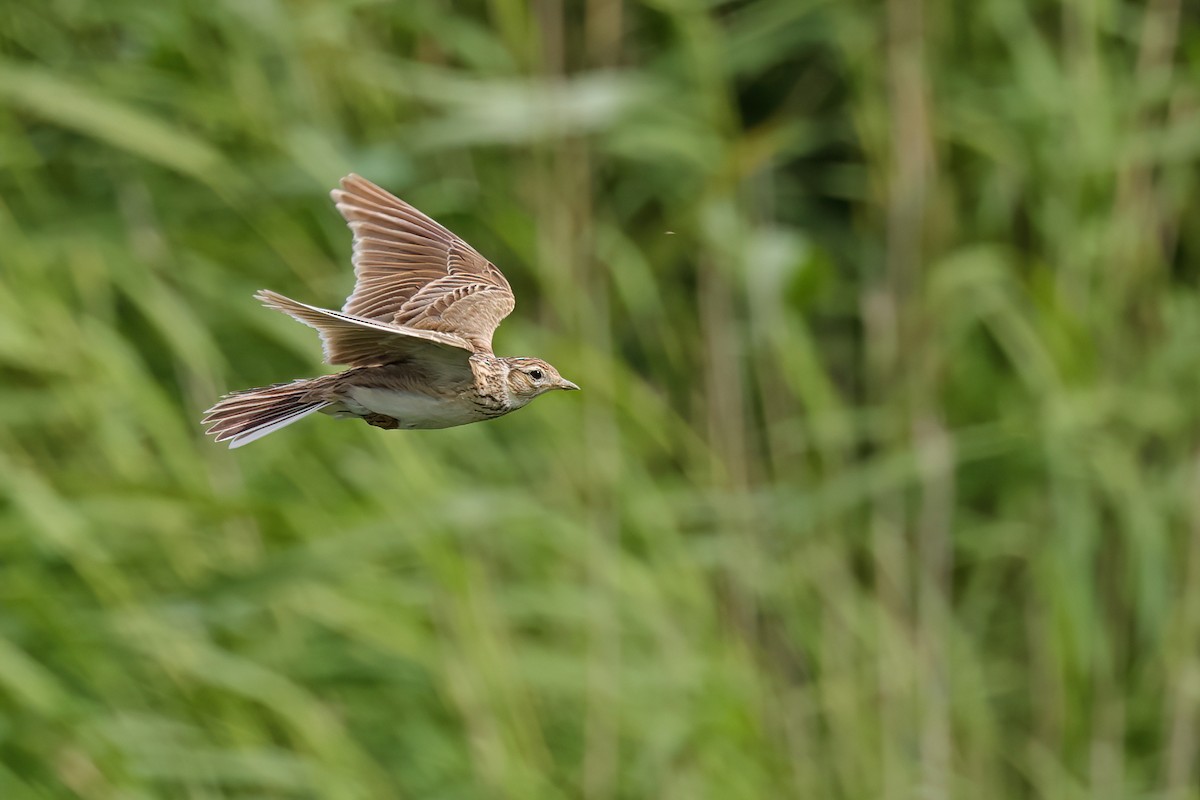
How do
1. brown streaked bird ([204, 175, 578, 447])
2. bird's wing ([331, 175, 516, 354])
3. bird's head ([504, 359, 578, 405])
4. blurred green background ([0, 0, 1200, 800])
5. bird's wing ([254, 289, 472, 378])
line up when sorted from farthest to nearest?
blurred green background ([0, 0, 1200, 800]) → bird's wing ([331, 175, 516, 354]) → bird's head ([504, 359, 578, 405]) → brown streaked bird ([204, 175, 578, 447]) → bird's wing ([254, 289, 472, 378])

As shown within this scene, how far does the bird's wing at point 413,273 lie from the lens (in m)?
2.13

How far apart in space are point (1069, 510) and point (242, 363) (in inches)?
64.2

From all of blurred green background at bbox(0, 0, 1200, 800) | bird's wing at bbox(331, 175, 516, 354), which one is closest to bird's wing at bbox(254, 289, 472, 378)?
bird's wing at bbox(331, 175, 516, 354)

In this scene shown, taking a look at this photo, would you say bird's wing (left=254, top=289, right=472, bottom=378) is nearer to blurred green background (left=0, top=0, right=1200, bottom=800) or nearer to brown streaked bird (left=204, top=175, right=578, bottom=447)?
brown streaked bird (left=204, top=175, right=578, bottom=447)

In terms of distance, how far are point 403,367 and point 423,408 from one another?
82mm

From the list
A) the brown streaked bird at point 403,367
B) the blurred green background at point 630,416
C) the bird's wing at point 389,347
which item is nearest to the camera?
the bird's wing at point 389,347

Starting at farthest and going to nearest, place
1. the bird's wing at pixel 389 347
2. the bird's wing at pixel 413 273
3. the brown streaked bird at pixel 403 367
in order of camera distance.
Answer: the bird's wing at pixel 413 273 < the brown streaked bird at pixel 403 367 < the bird's wing at pixel 389 347

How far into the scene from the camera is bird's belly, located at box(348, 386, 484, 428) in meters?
1.73

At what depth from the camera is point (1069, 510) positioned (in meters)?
3.75

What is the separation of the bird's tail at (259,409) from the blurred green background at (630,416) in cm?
85

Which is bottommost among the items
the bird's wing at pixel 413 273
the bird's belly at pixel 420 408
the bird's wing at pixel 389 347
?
the bird's belly at pixel 420 408

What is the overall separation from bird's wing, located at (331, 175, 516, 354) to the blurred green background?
1.80ft

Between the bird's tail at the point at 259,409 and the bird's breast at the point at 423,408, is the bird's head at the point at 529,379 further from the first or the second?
the bird's tail at the point at 259,409

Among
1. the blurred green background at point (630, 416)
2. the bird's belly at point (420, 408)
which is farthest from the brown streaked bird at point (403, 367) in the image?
the blurred green background at point (630, 416)
